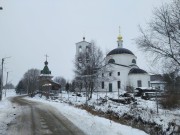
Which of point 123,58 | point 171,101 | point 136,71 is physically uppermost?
point 123,58

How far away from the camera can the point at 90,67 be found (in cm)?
3412

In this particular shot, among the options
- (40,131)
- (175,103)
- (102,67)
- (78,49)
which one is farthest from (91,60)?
(78,49)

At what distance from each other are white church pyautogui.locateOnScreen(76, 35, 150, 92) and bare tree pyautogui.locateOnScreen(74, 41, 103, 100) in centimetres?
A: 1927

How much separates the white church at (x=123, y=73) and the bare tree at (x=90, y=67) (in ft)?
63.2

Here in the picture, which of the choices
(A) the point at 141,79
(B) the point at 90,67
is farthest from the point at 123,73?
(B) the point at 90,67

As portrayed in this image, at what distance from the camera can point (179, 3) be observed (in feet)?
54.4

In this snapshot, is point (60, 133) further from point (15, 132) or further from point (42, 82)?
point (42, 82)

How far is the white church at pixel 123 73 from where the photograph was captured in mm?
60625

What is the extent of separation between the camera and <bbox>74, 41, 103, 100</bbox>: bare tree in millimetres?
33372

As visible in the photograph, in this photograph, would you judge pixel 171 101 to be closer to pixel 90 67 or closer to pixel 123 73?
pixel 90 67

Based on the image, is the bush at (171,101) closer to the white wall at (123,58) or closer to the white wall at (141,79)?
the white wall at (141,79)

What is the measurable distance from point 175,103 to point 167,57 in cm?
379

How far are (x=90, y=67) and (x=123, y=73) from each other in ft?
102

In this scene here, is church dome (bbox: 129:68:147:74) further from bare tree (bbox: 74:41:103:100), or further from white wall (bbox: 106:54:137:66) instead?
bare tree (bbox: 74:41:103:100)
